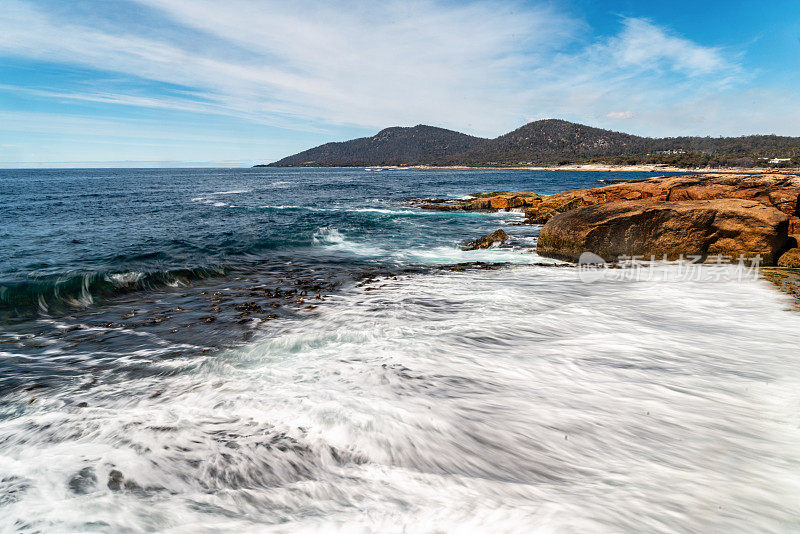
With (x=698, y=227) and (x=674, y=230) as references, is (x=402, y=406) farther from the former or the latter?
(x=698, y=227)

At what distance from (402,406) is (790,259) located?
13332mm

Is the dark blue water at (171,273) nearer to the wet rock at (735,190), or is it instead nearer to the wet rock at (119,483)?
the wet rock at (119,483)

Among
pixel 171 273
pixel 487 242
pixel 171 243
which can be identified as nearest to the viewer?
pixel 171 273

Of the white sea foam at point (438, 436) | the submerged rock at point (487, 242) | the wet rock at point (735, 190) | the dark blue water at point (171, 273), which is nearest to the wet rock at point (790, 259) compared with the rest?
the wet rock at point (735, 190)

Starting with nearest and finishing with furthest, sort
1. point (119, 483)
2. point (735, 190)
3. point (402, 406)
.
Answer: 1. point (119, 483)
2. point (402, 406)
3. point (735, 190)

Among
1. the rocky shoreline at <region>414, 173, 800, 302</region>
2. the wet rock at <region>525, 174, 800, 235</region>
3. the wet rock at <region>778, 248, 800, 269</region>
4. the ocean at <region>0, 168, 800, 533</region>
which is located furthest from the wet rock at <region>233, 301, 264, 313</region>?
the wet rock at <region>778, 248, 800, 269</region>

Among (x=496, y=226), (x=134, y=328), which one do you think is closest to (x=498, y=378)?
(x=134, y=328)

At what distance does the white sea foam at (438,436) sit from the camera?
3104 mm

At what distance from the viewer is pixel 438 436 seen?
13.8 feet

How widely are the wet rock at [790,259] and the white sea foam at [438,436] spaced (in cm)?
563

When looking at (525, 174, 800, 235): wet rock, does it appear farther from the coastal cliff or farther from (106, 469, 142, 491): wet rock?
(106, 469, 142, 491): wet rock

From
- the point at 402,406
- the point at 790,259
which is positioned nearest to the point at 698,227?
the point at 790,259

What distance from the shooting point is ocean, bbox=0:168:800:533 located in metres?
3.17

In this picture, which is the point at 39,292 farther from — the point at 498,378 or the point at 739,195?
the point at 739,195
